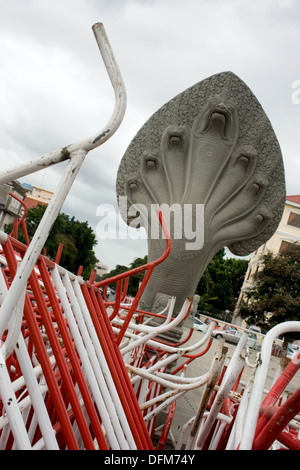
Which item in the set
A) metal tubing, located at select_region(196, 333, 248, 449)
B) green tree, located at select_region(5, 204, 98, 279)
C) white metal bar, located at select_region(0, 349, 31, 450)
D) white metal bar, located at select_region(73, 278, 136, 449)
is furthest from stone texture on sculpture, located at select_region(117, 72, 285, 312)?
green tree, located at select_region(5, 204, 98, 279)

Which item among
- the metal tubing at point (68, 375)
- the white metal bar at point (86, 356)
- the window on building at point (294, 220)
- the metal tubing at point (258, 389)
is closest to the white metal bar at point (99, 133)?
the metal tubing at point (68, 375)

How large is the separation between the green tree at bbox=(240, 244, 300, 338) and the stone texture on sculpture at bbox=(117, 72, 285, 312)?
40.6 ft

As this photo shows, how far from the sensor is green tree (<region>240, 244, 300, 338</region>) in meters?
16.5

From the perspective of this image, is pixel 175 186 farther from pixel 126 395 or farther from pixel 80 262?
pixel 80 262

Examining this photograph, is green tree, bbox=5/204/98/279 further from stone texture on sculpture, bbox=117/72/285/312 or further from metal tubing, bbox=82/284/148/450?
metal tubing, bbox=82/284/148/450

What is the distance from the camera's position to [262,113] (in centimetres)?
478

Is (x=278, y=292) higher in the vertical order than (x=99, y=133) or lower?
higher

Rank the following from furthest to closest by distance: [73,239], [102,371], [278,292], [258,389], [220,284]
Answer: [220,284]
[73,239]
[278,292]
[102,371]
[258,389]

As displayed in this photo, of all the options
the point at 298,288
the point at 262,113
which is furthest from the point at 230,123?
the point at 298,288

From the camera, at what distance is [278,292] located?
1708 cm

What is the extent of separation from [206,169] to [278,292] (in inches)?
536

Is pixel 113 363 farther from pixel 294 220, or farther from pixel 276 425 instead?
pixel 294 220

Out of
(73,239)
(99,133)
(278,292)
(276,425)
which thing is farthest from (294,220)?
(99,133)

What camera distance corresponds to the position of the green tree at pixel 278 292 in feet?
54.0
